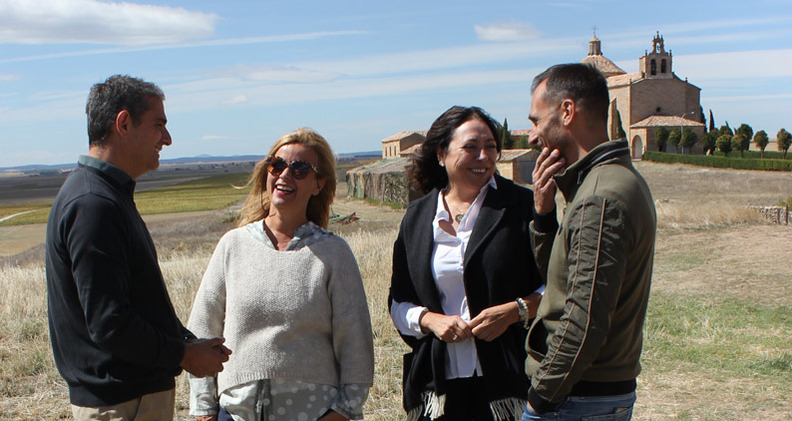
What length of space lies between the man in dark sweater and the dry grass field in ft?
8.54

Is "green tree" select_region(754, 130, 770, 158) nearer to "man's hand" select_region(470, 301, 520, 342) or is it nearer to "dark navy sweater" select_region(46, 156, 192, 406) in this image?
"man's hand" select_region(470, 301, 520, 342)

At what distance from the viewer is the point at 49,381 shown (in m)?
5.81

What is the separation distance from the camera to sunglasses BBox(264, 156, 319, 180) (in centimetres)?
315

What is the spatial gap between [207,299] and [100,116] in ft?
3.01

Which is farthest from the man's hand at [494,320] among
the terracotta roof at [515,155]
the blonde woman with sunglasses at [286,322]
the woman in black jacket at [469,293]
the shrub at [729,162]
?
the shrub at [729,162]

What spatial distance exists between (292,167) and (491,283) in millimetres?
1067

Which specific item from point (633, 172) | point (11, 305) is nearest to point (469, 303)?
point (633, 172)

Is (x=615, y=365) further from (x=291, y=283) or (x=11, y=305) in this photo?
(x=11, y=305)

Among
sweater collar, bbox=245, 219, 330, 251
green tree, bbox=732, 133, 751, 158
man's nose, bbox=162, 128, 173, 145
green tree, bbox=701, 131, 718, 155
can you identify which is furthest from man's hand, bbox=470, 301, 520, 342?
green tree, bbox=701, 131, 718, 155

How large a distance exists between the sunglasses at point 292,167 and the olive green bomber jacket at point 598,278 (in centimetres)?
117

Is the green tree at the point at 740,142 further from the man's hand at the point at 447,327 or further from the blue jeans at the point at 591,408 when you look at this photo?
the blue jeans at the point at 591,408

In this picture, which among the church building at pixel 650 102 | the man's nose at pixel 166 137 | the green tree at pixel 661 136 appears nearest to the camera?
the man's nose at pixel 166 137

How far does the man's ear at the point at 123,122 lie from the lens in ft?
8.87

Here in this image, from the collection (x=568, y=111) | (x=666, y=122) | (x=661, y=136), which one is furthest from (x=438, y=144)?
(x=666, y=122)
